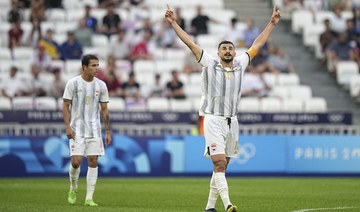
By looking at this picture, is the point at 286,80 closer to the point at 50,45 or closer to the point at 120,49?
the point at 120,49

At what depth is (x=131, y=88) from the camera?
93.8 ft

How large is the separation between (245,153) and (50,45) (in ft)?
22.7

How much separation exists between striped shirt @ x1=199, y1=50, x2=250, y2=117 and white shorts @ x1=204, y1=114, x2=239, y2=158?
4.3 inches

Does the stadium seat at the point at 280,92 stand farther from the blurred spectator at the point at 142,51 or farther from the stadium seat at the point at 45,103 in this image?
the stadium seat at the point at 45,103

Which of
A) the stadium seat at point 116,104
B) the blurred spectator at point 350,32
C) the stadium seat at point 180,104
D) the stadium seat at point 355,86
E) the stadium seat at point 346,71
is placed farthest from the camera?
the blurred spectator at point 350,32

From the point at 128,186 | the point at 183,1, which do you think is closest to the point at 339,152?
the point at 128,186

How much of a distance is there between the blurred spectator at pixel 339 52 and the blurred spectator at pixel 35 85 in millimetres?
9604

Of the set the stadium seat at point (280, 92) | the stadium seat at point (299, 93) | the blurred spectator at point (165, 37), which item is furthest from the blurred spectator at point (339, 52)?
the blurred spectator at point (165, 37)

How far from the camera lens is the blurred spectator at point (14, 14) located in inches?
1217

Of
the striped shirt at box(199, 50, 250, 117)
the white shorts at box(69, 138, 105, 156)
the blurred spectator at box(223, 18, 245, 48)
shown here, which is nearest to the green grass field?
the white shorts at box(69, 138, 105, 156)

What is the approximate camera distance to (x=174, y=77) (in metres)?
28.5

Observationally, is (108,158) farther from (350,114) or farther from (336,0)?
(336,0)

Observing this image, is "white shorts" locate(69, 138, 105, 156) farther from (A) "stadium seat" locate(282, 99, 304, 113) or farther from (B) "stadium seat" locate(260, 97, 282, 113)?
(A) "stadium seat" locate(282, 99, 304, 113)

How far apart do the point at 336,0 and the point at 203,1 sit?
203 inches
